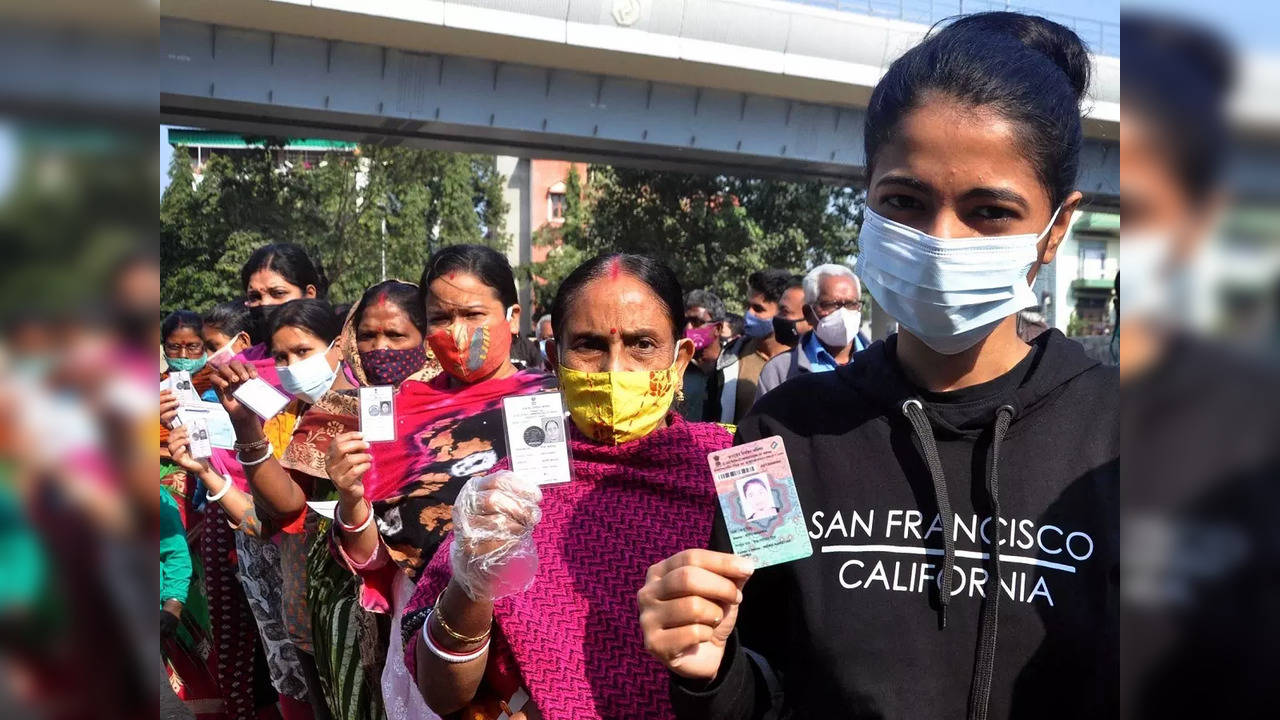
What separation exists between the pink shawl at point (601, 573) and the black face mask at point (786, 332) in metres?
4.51

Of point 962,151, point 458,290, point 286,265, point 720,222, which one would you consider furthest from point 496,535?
point 720,222

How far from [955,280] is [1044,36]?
18.4 inches

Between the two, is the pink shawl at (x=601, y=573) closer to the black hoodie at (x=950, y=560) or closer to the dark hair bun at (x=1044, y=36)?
the black hoodie at (x=950, y=560)

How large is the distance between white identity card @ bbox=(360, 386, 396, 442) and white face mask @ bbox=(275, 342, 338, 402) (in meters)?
1.53

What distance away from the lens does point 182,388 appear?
496 centimetres

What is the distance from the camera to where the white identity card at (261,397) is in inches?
156

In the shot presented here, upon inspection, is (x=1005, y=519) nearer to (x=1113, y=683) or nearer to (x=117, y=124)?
(x=1113, y=683)

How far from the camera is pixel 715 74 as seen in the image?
21.6 m

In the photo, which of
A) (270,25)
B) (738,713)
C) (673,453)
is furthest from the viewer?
(270,25)

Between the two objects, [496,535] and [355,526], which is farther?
[355,526]

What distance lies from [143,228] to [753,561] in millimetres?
1202

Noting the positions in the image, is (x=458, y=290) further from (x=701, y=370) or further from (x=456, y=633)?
(x=701, y=370)

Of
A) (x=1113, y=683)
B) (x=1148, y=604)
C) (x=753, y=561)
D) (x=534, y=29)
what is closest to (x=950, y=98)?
(x=753, y=561)

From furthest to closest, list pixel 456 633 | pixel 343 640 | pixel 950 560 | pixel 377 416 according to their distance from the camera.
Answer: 1. pixel 343 640
2. pixel 377 416
3. pixel 456 633
4. pixel 950 560
